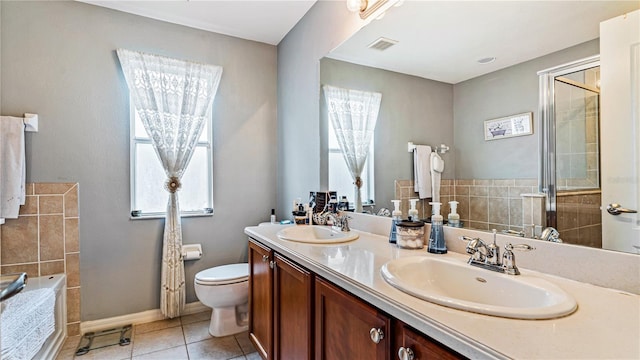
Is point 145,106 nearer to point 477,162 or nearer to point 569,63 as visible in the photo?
point 477,162

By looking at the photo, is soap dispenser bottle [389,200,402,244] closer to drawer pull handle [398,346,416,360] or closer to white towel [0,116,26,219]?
drawer pull handle [398,346,416,360]

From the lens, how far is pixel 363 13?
1.76 meters

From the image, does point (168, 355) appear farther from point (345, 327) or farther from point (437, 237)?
point (437, 237)

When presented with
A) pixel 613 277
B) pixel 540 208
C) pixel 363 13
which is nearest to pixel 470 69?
pixel 540 208

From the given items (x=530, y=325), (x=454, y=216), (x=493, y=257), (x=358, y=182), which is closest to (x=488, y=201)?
(x=454, y=216)

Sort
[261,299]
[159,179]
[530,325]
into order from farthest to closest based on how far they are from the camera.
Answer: [159,179], [261,299], [530,325]

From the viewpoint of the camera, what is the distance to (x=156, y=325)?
243cm

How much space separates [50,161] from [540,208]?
9.79 ft

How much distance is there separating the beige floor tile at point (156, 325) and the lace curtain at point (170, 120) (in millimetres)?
69

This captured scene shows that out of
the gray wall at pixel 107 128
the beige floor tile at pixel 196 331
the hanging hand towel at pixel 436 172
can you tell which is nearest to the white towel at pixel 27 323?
the gray wall at pixel 107 128

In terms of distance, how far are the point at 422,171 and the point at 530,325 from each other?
92 centimetres

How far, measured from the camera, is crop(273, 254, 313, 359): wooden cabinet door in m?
1.29

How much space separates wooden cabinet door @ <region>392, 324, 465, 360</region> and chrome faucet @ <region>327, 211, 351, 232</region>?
3.45 ft

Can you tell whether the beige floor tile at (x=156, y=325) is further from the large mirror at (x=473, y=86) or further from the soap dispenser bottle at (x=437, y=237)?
the soap dispenser bottle at (x=437, y=237)
